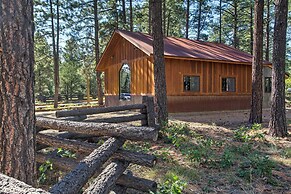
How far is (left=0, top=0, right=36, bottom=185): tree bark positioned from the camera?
2367 millimetres

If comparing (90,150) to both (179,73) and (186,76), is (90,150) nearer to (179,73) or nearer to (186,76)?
(179,73)

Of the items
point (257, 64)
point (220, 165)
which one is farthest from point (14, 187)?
point (257, 64)

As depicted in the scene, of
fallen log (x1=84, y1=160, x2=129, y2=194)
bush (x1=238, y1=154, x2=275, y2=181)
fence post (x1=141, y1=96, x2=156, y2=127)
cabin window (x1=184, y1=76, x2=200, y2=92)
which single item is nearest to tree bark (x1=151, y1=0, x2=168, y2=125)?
fence post (x1=141, y1=96, x2=156, y2=127)

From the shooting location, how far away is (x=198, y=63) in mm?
14570

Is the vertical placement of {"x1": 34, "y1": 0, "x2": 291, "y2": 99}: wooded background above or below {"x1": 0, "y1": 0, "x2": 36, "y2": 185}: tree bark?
above

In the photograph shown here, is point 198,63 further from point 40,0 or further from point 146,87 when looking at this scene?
point 40,0

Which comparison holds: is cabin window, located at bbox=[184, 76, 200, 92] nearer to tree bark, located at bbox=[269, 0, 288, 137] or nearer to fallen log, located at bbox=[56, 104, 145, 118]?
tree bark, located at bbox=[269, 0, 288, 137]

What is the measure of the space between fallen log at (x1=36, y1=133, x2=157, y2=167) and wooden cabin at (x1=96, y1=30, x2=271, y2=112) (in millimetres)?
9212

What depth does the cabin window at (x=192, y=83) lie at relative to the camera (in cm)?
1436

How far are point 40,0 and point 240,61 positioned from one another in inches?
657

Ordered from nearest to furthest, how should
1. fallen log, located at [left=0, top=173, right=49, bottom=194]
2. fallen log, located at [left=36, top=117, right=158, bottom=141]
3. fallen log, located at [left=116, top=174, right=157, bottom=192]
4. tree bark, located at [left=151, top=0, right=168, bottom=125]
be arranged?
1. fallen log, located at [left=0, top=173, right=49, bottom=194]
2. fallen log, located at [left=36, top=117, right=158, bottom=141]
3. fallen log, located at [left=116, top=174, right=157, bottom=192]
4. tree bark, located at [left=151, top=0, right=168, bottom=125]

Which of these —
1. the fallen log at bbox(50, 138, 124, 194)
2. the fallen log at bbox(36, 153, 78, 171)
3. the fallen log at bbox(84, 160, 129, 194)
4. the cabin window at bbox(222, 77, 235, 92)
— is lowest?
the fallen log at bbox(36, 153, 78, 171)

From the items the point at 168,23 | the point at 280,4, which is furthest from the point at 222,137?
the point at 168,23

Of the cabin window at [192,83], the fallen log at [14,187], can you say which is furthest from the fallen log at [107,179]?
the cabin window at [192,83]
